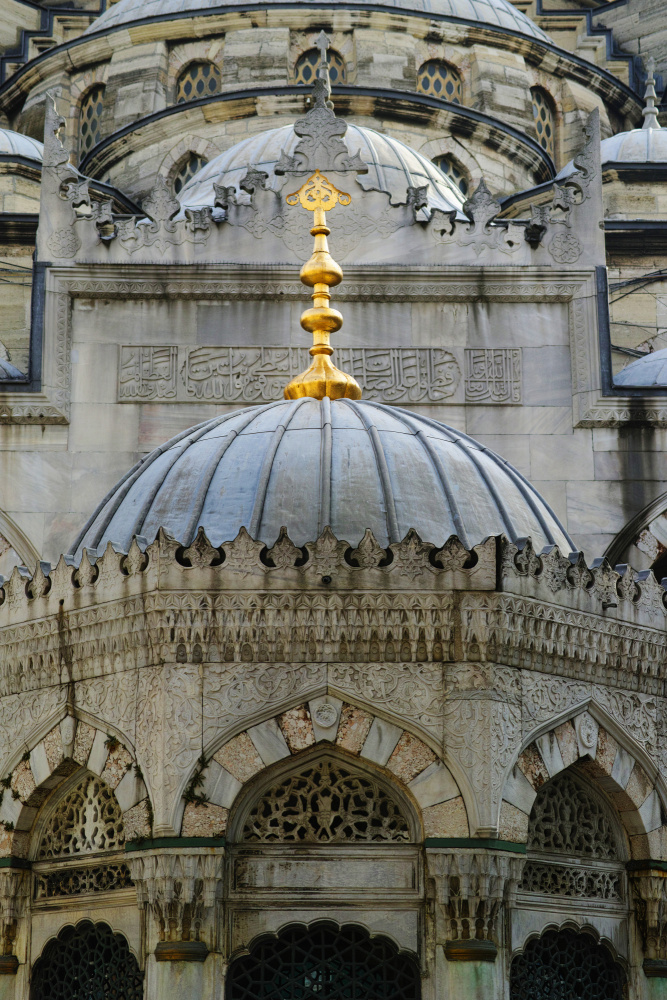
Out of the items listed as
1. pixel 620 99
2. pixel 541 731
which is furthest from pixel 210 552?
Result: pixel 620 99

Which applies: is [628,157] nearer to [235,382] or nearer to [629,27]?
[629,27]

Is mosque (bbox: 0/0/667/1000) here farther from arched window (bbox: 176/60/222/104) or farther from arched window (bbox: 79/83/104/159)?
arched window (bbox: 79/83/104/159)

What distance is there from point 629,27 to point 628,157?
30.3 ft

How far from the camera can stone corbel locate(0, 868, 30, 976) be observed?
7695mm

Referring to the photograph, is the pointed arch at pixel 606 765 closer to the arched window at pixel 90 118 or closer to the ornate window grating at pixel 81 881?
the ornate window grating at pixel 81 881

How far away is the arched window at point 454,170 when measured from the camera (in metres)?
24.6

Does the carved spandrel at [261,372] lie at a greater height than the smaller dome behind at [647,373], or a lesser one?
lesser

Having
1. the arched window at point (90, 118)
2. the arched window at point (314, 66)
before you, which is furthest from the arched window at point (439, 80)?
the arched window at point (90, 118)

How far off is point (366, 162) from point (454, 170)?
573 centimetres

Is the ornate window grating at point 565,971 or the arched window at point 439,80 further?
the arched window at point 439,80

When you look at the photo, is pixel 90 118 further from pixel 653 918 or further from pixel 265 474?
pixel 653 918

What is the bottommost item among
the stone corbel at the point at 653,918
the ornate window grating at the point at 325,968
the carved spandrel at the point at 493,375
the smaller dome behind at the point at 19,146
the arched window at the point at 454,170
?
the ornate window grating at the point at 325,968

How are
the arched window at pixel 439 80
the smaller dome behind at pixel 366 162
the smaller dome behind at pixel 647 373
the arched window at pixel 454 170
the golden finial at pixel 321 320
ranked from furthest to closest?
1. the arched window at pixel 439 80
2. the arched window at pixel 454 170
3. the smaller dome behind at pixel 366 162
4. the smaller dome behind at pixel 647 373
5. the golden finial at pixel 321 320

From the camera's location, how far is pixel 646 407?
15328 mm
